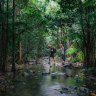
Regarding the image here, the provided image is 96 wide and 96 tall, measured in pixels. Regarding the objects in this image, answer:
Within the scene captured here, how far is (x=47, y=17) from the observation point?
15.7 metres

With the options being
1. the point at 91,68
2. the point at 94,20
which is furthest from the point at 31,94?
the point at 94,20

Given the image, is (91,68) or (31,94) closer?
(31,94)

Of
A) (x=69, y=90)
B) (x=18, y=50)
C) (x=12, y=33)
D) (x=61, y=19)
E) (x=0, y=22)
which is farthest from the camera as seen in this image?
(x=61, y=19)

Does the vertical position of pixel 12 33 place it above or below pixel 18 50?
above

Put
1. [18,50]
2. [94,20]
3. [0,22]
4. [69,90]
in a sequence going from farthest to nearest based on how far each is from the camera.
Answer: [18,50], [0,22], [94,20], [69,90]

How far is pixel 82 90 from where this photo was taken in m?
5.47

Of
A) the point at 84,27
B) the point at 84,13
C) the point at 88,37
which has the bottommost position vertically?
the point at 88,37

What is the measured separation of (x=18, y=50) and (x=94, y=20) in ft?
29.4

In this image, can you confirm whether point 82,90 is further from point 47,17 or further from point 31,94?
point 47,17

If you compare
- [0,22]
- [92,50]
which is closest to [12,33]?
[0,22]

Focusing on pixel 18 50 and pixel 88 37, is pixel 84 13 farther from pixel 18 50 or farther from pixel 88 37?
pixel 18 50

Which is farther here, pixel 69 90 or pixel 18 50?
pixel 18 50

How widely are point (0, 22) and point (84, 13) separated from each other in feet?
16.8

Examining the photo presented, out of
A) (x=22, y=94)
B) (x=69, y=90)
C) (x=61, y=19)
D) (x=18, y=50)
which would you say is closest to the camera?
(x=22, y=94)
